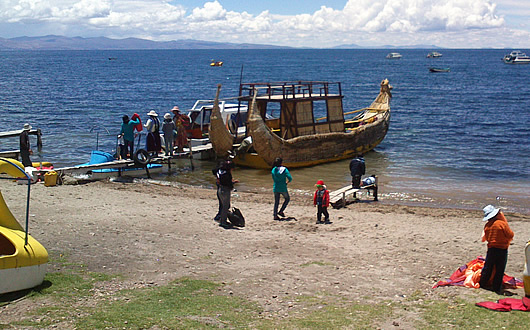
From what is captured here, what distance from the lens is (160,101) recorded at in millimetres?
58125

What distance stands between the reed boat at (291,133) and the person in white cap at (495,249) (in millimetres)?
13789

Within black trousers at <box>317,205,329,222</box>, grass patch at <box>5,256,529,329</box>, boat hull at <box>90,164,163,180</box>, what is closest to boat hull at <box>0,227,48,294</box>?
grass patch at <box>5,256,529,329</box>

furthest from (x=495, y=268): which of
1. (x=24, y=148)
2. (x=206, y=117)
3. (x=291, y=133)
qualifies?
(x=206, y=117)

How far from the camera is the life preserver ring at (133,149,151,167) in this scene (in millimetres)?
21141

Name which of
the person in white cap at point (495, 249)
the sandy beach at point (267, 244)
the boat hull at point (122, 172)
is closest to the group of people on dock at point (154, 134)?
the boat hull at point (122, 172)

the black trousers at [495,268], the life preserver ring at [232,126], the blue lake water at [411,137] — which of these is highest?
the life preserver ring at [232,126]

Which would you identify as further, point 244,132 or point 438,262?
point 244,132

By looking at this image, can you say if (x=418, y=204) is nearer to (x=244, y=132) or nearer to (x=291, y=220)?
(x=291, y=220)

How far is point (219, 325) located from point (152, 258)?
3.29m

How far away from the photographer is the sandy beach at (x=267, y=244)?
9.45 meters

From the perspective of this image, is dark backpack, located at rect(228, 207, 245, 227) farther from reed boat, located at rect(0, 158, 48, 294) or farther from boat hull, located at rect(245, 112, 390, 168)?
boat hull, located at rect(245, 112, 390, 168)

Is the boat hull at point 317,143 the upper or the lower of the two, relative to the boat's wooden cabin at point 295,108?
lower

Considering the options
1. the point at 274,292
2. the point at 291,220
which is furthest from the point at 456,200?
the point at 274,292

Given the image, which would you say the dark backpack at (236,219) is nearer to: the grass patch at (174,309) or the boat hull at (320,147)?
the grass patch at (174,309)
